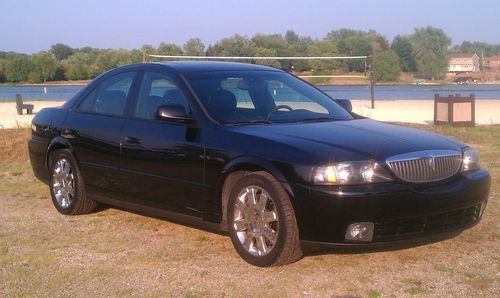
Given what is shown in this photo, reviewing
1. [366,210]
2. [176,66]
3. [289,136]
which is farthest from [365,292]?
[176,66]

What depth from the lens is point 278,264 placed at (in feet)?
16.3

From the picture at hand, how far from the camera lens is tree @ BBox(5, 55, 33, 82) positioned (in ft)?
160

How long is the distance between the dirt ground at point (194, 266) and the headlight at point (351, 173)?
0.71 meters

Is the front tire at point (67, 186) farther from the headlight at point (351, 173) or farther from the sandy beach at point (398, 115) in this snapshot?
the sandy beach at point (398, 115)

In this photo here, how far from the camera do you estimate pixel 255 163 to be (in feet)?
16.5

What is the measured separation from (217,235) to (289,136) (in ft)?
4.68

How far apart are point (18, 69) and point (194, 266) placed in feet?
155

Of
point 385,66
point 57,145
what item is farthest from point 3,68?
point 57,145

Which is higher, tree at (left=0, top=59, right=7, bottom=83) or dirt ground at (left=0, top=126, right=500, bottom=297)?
tree at (left=0, top=59, right=7, bottom=83)

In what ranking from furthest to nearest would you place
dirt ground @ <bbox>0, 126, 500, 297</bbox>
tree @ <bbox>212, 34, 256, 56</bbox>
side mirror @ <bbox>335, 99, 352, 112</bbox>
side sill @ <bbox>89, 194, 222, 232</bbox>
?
tree @ <bbox>212, 34, 256, 56</bbox> → side mirror @ <bbox>335, 99, 352, 112</bbox> → side sill @ <bbox>89, 194, 222, 232</bbox> → dirt ground @ <bbox>0, 126, 500, 297</bbox>

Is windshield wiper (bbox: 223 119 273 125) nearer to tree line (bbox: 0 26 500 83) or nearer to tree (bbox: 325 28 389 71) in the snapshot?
tree line (bbox: 0 26 500 83)

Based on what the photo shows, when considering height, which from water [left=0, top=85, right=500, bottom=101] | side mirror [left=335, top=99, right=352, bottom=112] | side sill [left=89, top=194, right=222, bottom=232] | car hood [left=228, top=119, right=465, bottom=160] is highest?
side mirror [left=335, top=99, right=352, bottom=112]

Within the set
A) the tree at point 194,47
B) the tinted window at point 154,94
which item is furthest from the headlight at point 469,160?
the tree at point 194,47

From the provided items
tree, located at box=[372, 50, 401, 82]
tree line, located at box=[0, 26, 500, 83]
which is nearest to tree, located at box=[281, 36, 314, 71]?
tree line, located at box=[0, 26, 500, 83]
